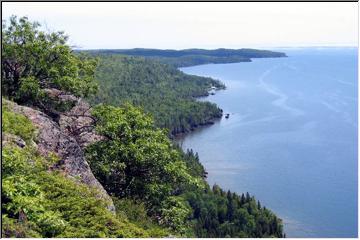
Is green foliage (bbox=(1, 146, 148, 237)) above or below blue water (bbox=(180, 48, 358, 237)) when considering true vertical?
above

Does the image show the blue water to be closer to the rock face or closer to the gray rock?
the rock face

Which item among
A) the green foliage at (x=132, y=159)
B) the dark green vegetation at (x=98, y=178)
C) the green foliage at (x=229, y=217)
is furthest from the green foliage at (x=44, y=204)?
the green foliage at (x=229, y=217)

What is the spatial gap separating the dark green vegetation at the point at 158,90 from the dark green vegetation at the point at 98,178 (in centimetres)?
7507

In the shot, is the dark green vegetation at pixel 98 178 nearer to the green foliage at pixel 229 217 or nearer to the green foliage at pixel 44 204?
the green foliage at pixel 44 204

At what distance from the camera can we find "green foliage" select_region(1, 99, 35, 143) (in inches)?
428

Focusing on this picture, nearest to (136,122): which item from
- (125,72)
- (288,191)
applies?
(288,191)

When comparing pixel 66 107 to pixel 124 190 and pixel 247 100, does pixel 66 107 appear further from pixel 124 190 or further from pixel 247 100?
pixel 247 100

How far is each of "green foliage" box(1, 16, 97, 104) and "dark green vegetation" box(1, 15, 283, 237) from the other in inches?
1.6

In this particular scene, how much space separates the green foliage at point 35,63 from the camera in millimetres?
15422

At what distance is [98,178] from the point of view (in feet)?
48.6

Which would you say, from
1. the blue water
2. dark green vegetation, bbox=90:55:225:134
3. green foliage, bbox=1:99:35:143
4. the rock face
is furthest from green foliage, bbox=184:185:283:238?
green foliage, bbox=1:99:35:143

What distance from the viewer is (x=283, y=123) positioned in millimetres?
97250

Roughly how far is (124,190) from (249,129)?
82227 millimetres

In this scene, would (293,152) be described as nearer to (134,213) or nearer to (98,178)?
(98,178)
